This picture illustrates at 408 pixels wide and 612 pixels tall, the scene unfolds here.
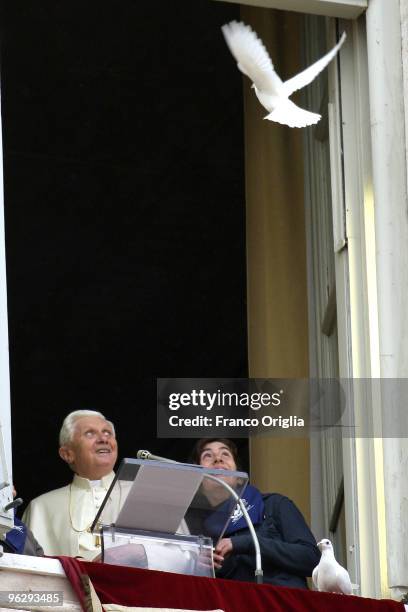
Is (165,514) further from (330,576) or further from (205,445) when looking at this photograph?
(205,445)

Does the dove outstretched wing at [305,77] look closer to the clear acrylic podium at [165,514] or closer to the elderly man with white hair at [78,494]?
the elderly man with white hair at [78,494]

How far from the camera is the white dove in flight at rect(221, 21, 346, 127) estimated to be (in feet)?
20.3

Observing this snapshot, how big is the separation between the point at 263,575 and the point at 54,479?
4315mm

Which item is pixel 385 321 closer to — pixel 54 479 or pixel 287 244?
pixel 287 244

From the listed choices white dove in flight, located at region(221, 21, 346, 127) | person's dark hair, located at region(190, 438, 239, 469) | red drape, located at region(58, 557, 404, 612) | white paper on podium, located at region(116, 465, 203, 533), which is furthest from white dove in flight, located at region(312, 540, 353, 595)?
white dove in flight, located at region(221, 21, 346, 127)

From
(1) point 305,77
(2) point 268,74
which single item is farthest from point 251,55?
(1) point 305,77

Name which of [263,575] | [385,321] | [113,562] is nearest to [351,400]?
[385,321]

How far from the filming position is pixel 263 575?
5.60m

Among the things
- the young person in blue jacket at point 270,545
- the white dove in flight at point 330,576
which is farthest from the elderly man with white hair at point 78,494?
the white dove in flight at point 330,576

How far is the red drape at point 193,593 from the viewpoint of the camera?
4.92 meters

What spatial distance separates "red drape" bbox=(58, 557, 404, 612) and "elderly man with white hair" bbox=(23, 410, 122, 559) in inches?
48.9

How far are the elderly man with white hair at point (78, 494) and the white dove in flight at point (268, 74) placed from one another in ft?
4.89

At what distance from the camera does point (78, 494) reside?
21.1 feet

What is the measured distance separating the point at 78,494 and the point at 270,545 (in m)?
1.12
